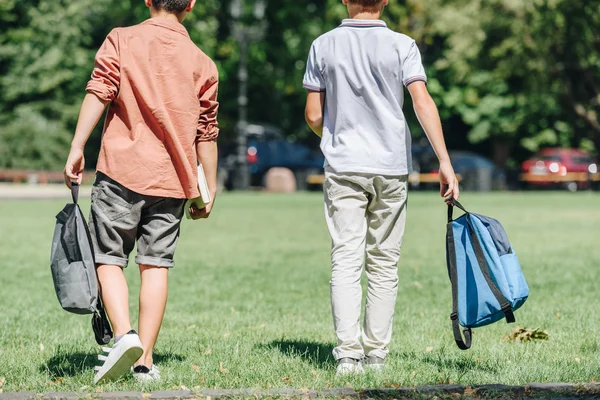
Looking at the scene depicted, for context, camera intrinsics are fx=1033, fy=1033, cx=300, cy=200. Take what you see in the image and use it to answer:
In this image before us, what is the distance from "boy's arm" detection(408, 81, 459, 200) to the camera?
4.97 meters

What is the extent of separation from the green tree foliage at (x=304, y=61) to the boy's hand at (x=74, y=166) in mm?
28021

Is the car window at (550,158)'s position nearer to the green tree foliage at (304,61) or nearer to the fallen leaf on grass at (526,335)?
the green tree foliage at (304,61)

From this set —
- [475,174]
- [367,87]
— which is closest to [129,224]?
[367,87]

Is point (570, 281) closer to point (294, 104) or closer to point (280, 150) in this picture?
point (280, 150)

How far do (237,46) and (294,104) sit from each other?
12066mm

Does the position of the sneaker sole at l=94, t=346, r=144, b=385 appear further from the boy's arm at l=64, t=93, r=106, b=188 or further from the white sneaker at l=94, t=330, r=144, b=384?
the boy's arm at l=64, t=93, r=106, b=188

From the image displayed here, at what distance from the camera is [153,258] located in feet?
16.2

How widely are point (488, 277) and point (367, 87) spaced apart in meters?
1.08

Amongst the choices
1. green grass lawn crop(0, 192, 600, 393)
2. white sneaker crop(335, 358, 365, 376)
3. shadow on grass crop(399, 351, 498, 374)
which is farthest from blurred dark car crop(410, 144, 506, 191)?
white sneaker crop(335, 358, 365, 376)

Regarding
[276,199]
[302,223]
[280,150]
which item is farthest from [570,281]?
[280,150]

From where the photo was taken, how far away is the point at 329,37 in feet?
16.6

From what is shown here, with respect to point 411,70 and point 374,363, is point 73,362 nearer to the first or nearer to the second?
point 374,363

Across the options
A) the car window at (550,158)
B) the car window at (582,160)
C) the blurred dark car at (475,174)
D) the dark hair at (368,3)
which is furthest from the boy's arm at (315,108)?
the car window at (550,158)

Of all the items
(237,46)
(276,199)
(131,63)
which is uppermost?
(237,46)
